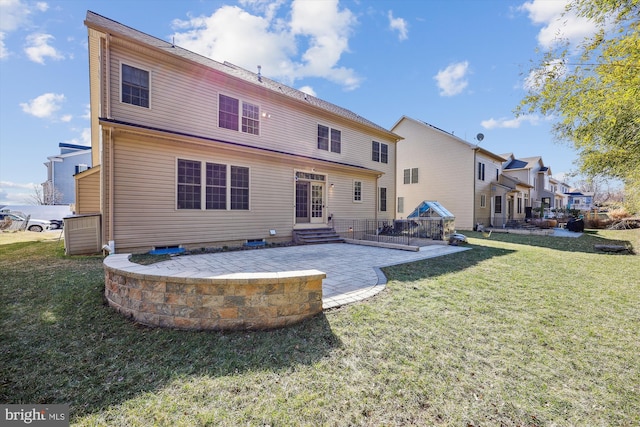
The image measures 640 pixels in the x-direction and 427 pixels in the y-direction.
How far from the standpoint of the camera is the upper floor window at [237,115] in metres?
9.41

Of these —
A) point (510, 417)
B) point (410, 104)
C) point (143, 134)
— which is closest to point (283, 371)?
point (510, 417)

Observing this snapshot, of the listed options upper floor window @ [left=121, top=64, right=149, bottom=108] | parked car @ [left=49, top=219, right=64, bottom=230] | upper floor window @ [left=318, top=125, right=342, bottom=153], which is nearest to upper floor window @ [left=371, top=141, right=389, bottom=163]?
upper floor window @ [left=318, top=125, right=342, bottom=153]

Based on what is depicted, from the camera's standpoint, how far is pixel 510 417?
2.07m

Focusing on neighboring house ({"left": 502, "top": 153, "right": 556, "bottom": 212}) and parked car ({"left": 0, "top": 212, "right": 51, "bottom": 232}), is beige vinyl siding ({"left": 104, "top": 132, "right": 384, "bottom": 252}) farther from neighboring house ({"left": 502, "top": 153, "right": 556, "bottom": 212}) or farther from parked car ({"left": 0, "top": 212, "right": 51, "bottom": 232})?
neighboring house ({"left": 502, "top": 153, "right": 556, "bottom": 212})

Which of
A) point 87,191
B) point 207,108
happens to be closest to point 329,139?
point 207,108

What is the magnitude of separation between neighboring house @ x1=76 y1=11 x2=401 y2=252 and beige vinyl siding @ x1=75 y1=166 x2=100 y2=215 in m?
0.04

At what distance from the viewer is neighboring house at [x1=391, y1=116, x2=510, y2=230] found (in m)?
18.4

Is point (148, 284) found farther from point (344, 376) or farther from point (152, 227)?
point (152, 227)

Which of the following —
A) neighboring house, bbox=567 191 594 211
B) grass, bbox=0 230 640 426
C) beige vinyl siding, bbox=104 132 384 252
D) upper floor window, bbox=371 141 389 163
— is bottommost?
grass, bbox=0 230 640 426

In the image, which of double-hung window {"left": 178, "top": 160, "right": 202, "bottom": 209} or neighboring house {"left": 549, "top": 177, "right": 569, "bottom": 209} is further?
neighboring house {"left": 549, "top": 177, "right": 569, "bottom": 209}

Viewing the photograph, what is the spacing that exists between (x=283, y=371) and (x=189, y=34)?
1316 cm

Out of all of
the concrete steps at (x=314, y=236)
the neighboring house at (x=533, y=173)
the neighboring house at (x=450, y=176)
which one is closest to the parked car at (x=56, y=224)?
the concrete steps at (x=314, y=236)

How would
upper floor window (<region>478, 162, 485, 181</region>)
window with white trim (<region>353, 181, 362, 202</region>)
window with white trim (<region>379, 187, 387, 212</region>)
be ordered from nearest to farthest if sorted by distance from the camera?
window with white trim (<region>353, 181, 362, 202</region>) < window with white trim (<region>379, 187, 387, 212</region>) < upper floor window (<region>478, 162, 485, 181</region>)

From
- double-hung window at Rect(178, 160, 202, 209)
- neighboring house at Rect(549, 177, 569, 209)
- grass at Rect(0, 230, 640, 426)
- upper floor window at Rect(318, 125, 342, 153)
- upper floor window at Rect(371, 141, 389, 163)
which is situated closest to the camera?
grass at Rect(0, 230, 640, 426)
